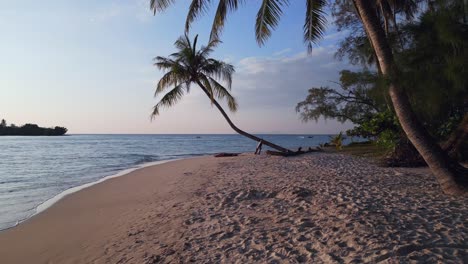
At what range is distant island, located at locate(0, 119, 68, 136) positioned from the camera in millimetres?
102312

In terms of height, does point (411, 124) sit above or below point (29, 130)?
below

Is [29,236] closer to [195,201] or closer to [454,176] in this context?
[195,201]

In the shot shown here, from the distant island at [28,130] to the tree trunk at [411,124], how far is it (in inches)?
4754

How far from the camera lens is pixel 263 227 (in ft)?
15.1

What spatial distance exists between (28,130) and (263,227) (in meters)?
123

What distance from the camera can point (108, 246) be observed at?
4625 mm

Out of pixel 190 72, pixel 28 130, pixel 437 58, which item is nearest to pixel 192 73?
pixel 190 72

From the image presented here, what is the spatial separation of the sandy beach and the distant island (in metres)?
117

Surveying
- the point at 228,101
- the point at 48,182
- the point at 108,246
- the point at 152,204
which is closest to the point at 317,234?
the point at 108,246

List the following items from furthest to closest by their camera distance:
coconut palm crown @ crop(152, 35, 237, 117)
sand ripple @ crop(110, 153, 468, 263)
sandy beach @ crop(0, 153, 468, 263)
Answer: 1. coconut palm crown @ crop(152, 35, 237, 117)
2. sandy beach @ crop(0, 153, 468, 263)
3. sand ripple @ crop(110, 153, 468, 263)

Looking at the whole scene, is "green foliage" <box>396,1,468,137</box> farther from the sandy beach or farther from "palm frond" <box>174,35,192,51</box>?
"palm frond" <box>174,35,192,51</box>

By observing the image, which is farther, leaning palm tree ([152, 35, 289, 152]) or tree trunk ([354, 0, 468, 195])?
leaning palm tree ([152, 35, 289, 152])

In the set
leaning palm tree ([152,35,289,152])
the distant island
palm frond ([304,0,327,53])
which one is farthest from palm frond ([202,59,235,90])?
the distant island

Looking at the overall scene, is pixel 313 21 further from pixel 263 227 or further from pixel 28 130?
pixel 28 130
